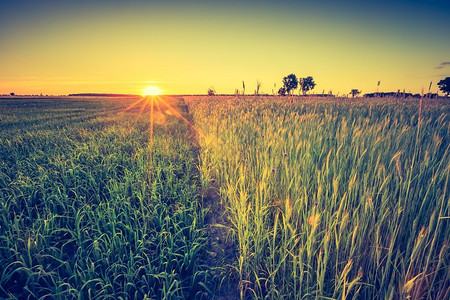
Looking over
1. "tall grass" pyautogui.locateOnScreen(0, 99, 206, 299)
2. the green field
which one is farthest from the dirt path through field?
"tall grass" pyautogui.locateOnScreen(0, 99, 206, 299)

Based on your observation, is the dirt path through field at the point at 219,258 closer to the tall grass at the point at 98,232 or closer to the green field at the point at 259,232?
the green field at the point at 259,232

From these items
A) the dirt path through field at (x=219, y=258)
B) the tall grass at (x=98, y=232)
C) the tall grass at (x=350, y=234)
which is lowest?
the dirt path through field at (x=219, y=258)

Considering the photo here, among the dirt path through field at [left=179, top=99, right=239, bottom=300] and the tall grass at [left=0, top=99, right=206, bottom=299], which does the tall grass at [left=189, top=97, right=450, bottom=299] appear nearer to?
the dirt path through field at [left=179, top=99, right=239, bottom=300]

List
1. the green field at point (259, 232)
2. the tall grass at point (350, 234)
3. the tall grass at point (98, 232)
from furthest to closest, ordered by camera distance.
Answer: the tall grass at point (98, 232) < the green field at point (259, 232) < the tall grass at point (350, 234)

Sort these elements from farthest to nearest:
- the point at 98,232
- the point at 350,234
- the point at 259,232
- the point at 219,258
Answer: the point at 98,232
the point at 219,258
the point at 259,232
the point at 350,234

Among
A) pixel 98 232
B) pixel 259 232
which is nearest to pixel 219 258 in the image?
pixel 259 232

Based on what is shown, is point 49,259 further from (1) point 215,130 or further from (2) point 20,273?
(1) point 215,130

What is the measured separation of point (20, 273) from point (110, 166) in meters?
2.33

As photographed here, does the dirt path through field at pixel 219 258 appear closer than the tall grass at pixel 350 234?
No

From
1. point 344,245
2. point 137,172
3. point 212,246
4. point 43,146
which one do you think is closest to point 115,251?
point 212,246

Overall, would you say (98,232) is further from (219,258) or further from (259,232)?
(259,232)

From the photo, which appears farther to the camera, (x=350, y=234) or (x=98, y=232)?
(x=98, y=232)

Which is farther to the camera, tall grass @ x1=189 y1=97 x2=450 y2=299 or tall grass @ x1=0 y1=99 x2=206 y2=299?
tall grass @ x1=0 y1=99 x2=206 y2=299

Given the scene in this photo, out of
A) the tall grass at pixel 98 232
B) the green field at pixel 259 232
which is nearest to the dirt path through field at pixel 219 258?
the green field at pixel 259 232
